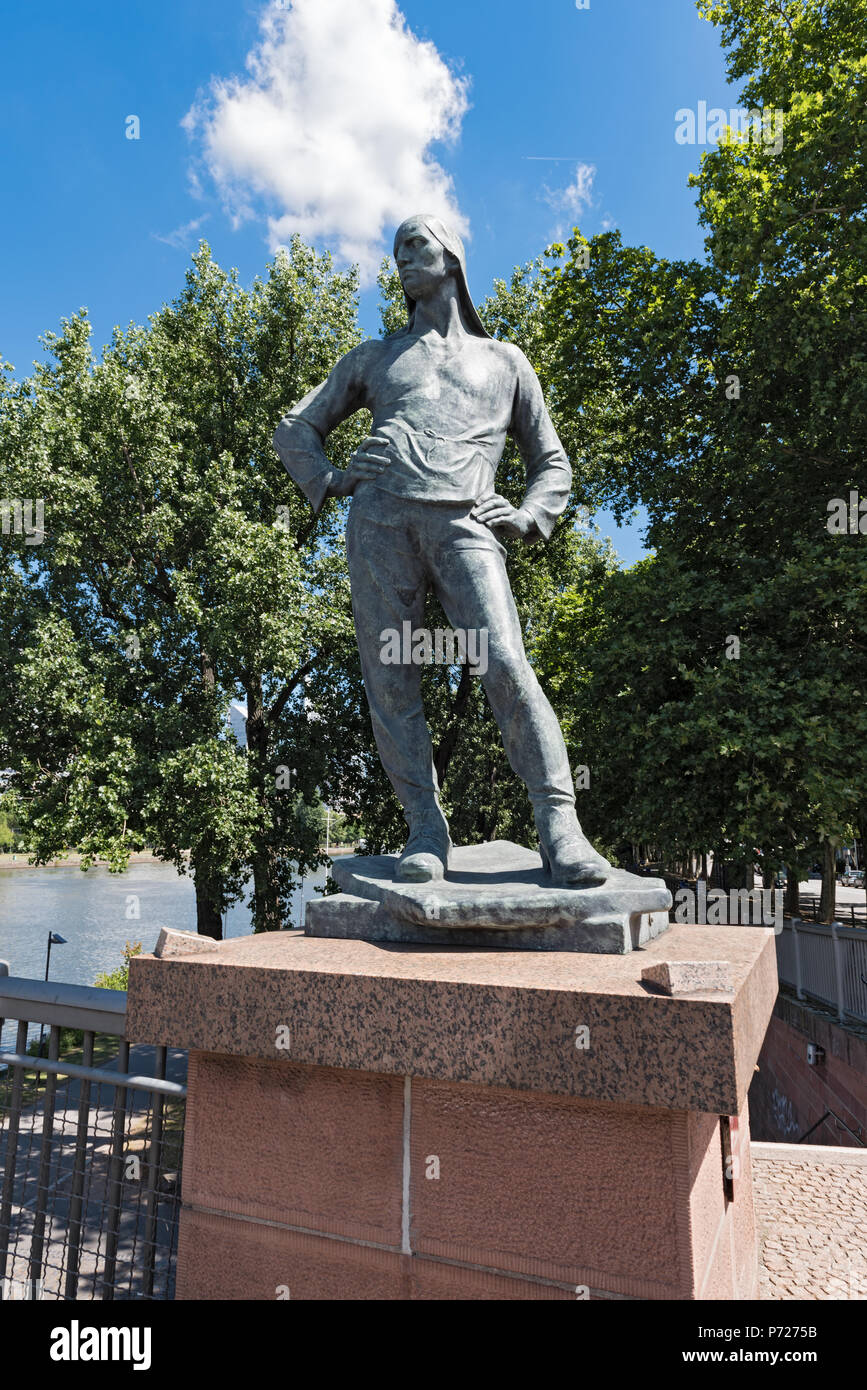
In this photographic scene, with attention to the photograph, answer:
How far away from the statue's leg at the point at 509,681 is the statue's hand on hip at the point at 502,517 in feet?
0.13

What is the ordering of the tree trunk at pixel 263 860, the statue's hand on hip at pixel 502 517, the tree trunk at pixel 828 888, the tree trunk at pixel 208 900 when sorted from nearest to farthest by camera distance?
the statue's hand on hip at pixel 502 517, the tree trunk at pixel 208 900, the tree trunk at pixel 263 860, the tree trunk at pixel 828 888

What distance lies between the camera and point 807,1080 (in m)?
9.28

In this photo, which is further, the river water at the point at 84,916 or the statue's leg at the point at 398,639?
the river water at the point at 84,916

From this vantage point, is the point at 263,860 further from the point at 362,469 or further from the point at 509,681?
the point at 509,681

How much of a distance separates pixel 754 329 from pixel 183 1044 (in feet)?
35.2

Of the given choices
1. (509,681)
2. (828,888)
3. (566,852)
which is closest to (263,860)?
(509,681)

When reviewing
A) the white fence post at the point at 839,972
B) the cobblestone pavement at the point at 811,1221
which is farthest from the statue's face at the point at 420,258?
the white fence post at the point at 839,972

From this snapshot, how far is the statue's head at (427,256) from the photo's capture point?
344 centimetres

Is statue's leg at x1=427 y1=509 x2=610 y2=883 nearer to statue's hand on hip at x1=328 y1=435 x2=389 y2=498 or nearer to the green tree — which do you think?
statue's hand on hip at x1=328 y1=435 x2=389 y2=498

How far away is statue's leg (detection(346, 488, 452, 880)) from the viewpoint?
3.35m

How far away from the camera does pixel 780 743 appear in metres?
8.73

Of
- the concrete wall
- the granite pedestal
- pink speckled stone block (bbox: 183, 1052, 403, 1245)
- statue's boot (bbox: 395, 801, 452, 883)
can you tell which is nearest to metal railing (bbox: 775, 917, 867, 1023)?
the concrete wall

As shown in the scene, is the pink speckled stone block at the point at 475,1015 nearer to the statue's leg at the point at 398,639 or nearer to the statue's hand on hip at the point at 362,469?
the statue's leg at the point at 398,639

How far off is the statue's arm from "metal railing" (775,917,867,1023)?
851 centimetres
